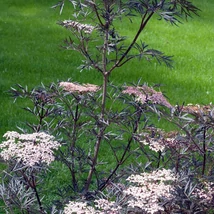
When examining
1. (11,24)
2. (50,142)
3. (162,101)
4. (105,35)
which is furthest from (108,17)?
(11,24)

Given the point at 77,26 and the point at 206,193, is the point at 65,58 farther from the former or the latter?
the point at 206,193

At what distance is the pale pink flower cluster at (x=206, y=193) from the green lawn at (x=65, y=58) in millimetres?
3421

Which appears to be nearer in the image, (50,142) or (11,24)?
(50,142)

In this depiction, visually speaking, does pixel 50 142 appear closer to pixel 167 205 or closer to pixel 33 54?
pixel 167 205

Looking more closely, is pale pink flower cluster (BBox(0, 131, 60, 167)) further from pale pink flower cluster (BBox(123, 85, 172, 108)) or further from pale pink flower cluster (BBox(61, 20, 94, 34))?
pale pink flower cluster (BBox(61, 20, 94, 34))

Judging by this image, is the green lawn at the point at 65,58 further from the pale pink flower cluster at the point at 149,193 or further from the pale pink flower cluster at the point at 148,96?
the pale pink flower cluster at the point at 149,193

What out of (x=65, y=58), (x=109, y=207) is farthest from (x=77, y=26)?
(x=65, y=58)

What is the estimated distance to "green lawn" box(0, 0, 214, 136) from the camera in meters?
7.63

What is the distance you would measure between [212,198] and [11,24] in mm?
9945

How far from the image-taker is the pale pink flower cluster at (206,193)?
2.03 m

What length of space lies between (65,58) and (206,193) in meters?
7.15

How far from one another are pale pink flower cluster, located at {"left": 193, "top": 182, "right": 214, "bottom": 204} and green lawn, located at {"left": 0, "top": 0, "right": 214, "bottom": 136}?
3.42 metres

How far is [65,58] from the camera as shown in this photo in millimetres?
9055

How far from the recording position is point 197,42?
1151 cm
